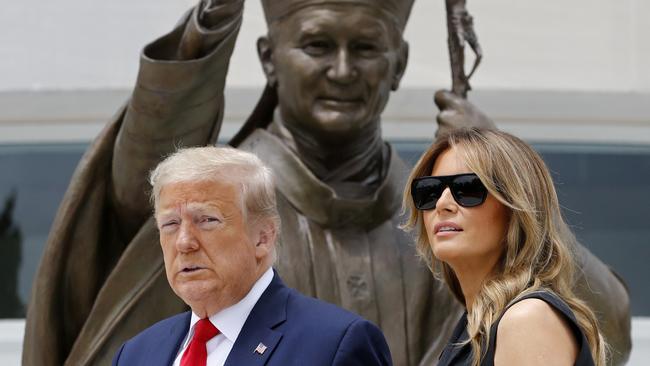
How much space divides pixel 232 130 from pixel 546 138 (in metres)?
2.43

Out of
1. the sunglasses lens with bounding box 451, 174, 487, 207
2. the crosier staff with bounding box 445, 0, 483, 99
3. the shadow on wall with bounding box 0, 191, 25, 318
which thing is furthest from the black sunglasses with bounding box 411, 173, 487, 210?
the shadow on wall with bounding box 0, 191, 25, 318

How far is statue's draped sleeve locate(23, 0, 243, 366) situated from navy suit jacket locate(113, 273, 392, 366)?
5.84 ft

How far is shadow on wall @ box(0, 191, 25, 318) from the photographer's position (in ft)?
39.7

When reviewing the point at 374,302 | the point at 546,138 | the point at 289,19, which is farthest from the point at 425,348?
the point at 546,138

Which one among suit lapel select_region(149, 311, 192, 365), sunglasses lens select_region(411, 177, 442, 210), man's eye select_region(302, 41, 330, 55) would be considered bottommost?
man's eye select_region(302, 41, 330, 55)

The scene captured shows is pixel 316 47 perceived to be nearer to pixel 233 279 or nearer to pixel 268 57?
pixel 268 57

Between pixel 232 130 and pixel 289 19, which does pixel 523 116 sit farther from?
pixel 289 19

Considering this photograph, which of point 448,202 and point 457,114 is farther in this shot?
point 457,114

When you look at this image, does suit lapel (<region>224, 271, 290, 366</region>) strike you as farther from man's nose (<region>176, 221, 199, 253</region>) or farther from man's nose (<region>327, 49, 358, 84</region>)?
man's nose (<region>327, 49, 358, 84</region>)

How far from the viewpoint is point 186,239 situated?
3441 mm

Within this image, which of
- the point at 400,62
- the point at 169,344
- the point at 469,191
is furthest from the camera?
the point at 400,62

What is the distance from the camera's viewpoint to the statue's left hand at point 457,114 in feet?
18.1

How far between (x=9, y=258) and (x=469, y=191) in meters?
9.35

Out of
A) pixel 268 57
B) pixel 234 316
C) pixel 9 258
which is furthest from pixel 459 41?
pixel 9 258
